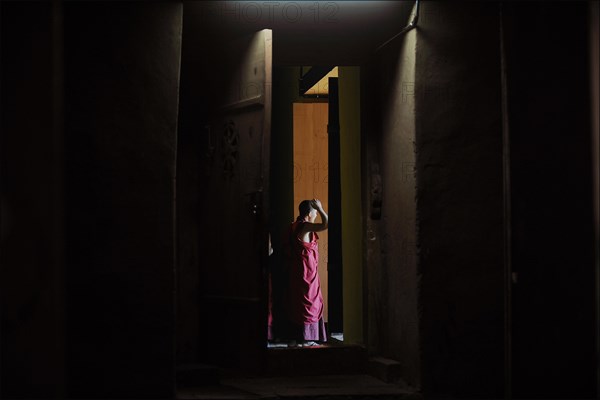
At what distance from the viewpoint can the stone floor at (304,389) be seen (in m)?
6.32

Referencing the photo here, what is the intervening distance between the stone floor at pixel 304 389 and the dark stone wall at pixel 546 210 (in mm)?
1626

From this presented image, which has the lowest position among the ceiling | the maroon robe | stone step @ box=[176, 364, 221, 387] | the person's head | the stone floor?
the stone floor

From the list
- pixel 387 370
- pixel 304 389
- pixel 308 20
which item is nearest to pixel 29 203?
pixel 304 389

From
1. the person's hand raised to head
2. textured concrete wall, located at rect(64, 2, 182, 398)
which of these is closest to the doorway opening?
the person's hand raised to head

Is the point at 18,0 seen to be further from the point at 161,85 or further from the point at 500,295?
the point at 500,295

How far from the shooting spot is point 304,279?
8.59 m

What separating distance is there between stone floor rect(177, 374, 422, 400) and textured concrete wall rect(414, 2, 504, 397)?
438 millimetres

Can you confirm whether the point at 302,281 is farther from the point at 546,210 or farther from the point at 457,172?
the point at 546,210

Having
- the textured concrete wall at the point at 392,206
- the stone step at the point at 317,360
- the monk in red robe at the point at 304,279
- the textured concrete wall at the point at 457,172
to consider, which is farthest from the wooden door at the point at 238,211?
the monk in red robe at the point at 304,279

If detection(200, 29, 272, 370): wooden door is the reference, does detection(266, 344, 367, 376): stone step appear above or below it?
below

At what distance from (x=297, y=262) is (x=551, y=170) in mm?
3916

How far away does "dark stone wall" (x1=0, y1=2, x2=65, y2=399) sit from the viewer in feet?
13.9

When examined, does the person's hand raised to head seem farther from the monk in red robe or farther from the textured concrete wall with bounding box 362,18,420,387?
the textured concrete wall with bounding box 362,18,420,387

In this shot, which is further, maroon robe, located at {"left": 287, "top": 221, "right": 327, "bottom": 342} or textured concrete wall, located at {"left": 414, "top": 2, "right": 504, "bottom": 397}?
maroon robe, located at {"left": 287, "top": 221, "right": 327, "bottom": 342}
